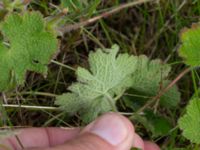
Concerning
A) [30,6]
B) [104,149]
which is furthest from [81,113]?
[30,6]

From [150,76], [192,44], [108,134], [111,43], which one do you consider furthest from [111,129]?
[111,43]

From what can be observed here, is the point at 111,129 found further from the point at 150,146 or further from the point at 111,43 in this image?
the point at 111,43

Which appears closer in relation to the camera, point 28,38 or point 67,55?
point 28,38

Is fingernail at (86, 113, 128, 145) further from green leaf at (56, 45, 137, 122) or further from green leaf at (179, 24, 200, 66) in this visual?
green leaf at (179, 24, 200, 66)

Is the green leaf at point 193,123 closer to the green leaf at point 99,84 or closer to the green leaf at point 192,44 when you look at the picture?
the green leaf at point 192,44

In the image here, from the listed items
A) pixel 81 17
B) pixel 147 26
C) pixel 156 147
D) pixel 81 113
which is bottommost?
pixel 156 147

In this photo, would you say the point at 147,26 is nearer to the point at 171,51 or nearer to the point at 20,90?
the point at 171,51

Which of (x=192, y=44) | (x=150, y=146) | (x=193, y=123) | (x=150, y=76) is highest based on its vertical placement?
(x=192, y=44)
